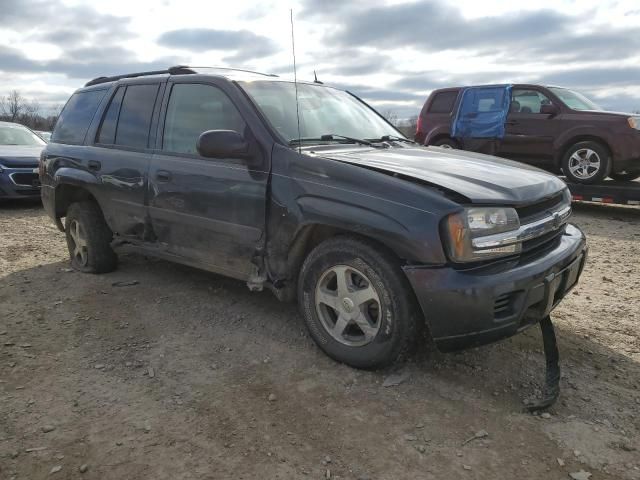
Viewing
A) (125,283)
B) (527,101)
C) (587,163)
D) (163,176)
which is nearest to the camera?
(163,176)

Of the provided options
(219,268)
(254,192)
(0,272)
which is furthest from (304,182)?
(0,272)

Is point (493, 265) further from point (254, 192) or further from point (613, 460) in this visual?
point (254, 192)

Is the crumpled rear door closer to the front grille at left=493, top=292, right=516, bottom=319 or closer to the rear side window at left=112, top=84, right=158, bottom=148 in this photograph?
the rear side window at left=112, top=84, right=158, bottom=148

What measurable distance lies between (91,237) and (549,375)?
396 centimetres

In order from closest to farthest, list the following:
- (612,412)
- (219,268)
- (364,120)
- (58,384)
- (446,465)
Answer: (446,465) < (612,412) < (58,384) < (219,268) < (364,120)

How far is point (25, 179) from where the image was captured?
28.0ft

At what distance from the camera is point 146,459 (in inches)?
90.4

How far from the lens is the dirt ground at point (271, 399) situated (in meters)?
2.28

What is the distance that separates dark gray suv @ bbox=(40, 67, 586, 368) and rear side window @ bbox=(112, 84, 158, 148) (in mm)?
15

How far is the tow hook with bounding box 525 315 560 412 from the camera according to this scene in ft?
8.75

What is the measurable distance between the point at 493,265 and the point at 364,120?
190 centimetres

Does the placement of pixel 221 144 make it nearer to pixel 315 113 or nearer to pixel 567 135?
pixel 315 113

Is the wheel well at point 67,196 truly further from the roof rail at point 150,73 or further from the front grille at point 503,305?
the front grille at point 503,305

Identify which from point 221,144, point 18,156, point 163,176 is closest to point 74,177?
point 163,176
